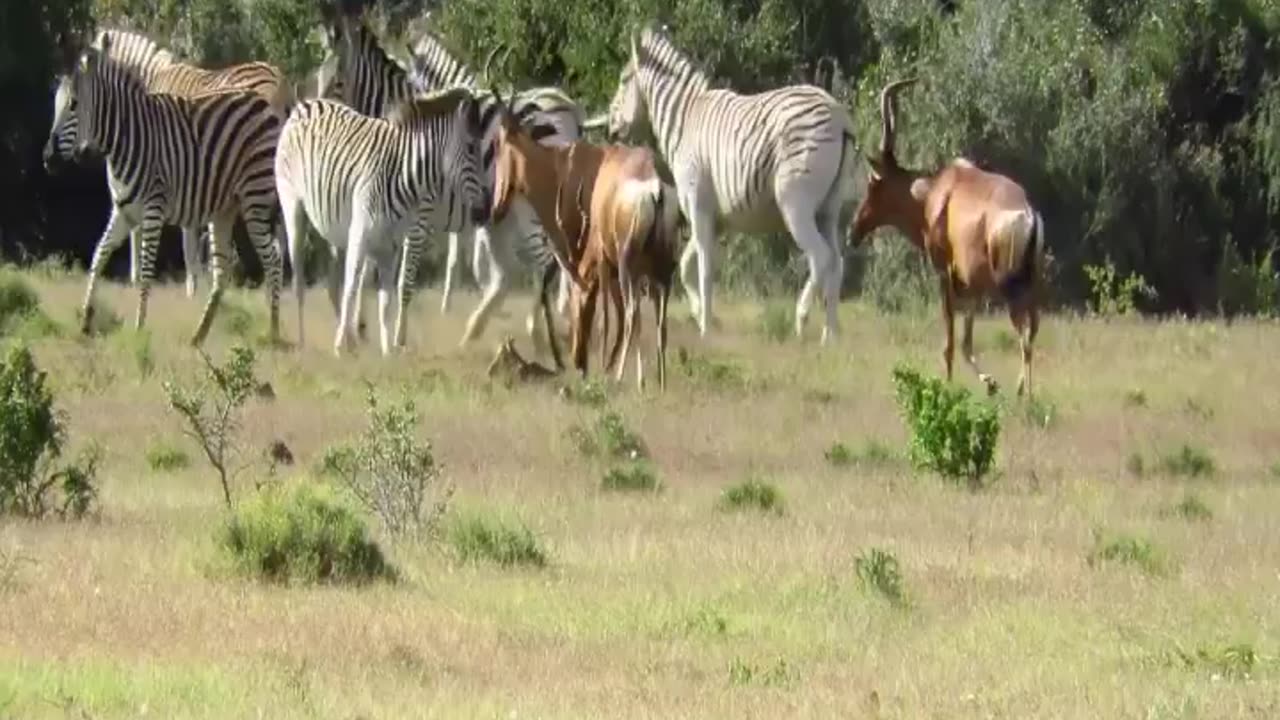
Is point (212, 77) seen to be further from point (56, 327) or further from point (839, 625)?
point (839, 625)

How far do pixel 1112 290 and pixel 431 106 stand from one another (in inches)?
462

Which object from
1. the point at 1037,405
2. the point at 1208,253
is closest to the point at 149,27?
the point at 1208,253

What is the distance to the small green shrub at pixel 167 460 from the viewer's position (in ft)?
54.0

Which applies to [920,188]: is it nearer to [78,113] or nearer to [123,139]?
[123,139]

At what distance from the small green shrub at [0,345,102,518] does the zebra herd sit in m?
7.66

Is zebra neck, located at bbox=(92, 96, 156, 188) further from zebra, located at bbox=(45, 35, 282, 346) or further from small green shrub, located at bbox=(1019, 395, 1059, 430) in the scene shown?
small green shrub, located at bbox=(1019, 395, 1059, 430)

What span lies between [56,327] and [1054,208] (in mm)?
14008

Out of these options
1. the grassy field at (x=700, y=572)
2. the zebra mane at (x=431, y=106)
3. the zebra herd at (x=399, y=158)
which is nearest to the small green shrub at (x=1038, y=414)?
the grassy field at (x=700, y=572)

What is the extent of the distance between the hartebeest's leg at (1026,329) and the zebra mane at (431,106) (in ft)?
15.6

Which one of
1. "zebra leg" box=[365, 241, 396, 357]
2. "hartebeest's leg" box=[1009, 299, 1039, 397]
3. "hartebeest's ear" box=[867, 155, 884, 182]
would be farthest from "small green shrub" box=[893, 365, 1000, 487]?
"hartebeest's ear" box=[867, 155, 884, 182]

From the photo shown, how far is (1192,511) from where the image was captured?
1538 cm

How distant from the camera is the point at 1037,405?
63.9 feet

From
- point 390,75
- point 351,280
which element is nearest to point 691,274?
point 390,75

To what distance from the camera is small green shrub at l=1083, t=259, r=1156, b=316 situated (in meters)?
29.3
